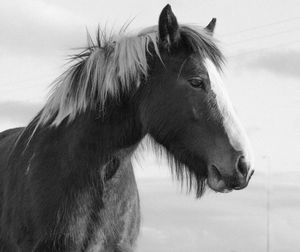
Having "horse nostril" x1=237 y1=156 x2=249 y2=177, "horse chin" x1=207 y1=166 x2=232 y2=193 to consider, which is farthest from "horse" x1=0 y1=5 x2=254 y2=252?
"horse nostril" x1=237 y1=156 x2=249 y2=177

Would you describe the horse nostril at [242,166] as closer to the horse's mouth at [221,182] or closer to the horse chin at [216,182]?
the horse's mouth at [221,182]

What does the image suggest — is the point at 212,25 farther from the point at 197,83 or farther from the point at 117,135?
the point at 117,135

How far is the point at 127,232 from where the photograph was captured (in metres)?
7.31

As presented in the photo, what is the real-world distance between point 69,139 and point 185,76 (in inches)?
51.5

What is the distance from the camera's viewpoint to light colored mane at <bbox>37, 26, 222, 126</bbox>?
23.0ft

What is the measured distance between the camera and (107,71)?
712cm

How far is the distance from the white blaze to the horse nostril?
4 centimetres

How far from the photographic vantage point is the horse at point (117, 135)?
22.2 feet

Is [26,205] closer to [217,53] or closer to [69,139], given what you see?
[69,139]

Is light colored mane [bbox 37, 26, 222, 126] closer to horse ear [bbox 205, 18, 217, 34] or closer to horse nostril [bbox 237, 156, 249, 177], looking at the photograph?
horse ear [bbox 205, 18, 217, 34]

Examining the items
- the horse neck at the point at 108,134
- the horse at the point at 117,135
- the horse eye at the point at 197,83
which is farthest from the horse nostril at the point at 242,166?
the horse neck at the point at 108,134

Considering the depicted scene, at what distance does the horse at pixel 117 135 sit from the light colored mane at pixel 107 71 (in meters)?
0.01

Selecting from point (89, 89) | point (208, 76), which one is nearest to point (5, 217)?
point (89, 89)

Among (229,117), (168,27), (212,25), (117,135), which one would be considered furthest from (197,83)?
(212,25)
